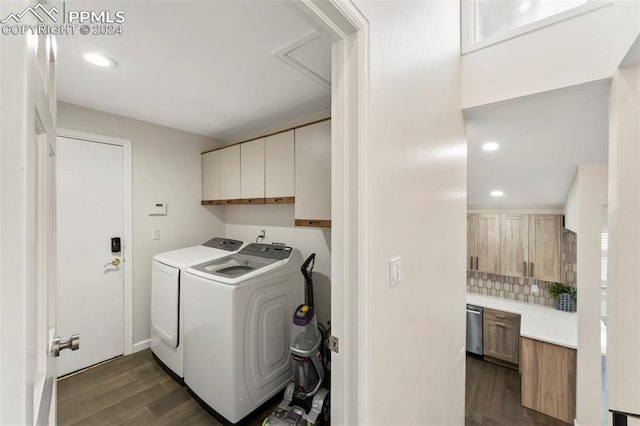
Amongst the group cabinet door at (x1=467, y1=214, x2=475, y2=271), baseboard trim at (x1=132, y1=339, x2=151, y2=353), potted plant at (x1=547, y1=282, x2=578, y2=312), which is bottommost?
baseboard trim at (x1=132, y1=339, x2=151, y2=353)

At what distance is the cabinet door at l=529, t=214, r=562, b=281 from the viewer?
11.1 ft

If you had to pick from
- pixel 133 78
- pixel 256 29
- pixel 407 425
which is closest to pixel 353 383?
pixel 407 425

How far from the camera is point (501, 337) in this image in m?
3.42

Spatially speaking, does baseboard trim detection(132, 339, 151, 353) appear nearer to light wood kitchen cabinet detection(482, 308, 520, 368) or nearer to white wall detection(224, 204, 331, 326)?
white wall detection(224, 204, 331, 326)

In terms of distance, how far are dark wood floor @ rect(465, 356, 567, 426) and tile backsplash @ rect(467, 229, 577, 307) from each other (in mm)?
1009

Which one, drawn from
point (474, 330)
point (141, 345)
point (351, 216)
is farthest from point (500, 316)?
point (141, 345)

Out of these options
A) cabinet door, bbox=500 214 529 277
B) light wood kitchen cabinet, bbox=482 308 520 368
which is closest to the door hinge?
light wood kitchen cabinet, bbox=482 308 520 368

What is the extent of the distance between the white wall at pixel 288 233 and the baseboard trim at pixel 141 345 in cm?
136

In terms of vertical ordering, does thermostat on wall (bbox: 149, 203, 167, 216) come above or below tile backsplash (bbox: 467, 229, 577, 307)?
above

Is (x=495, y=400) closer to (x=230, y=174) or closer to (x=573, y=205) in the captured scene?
(x=573, y=205)

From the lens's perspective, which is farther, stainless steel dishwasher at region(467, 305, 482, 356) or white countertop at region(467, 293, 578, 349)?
stainless steel dishwasher at region(467, 305, 482, 356)

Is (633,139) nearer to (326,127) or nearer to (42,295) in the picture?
(326,127)

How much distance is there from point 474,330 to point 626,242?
2.95 metres

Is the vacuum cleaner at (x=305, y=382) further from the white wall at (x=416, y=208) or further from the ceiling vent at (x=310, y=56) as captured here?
the ceiling vent at (x=310, y=56)
